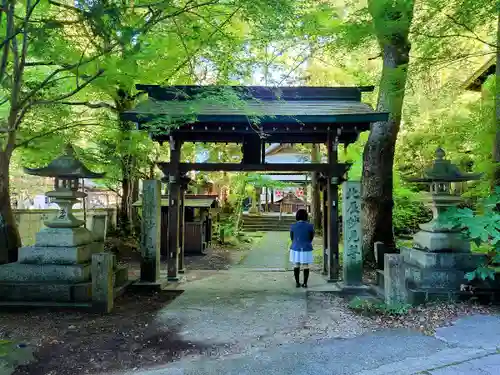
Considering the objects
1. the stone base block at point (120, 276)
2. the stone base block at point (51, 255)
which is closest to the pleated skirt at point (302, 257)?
the stone base block at point (120, 276)

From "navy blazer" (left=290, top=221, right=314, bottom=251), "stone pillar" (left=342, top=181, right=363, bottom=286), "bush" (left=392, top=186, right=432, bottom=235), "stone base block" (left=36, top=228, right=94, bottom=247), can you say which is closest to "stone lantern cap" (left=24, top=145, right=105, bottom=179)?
"stone base block" (left=36, top=228, right=94, bottom=247)

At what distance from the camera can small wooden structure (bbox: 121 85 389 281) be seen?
7.66m

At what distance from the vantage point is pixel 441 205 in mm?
6832

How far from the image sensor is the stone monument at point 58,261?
21.7 ft

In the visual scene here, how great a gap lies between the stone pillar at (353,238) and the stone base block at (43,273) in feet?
17.6

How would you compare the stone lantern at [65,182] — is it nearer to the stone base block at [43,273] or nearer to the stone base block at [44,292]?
the stone base block at [43,273]

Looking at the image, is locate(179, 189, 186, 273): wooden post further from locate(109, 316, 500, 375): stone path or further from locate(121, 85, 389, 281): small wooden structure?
locate(109, 316, 500, 375): stone path

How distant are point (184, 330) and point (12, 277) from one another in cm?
360

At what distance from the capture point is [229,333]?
5.42m

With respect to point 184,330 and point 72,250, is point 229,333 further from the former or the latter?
point 72,250

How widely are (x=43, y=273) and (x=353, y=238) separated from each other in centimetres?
621

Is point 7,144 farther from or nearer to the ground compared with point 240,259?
farther from the ground

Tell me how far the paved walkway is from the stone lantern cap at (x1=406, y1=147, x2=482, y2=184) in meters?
2.48

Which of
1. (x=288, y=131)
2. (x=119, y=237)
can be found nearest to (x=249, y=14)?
(x=288, y=131)
